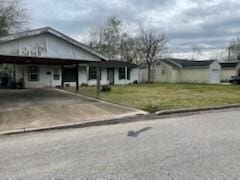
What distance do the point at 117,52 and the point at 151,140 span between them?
34732 millimetres

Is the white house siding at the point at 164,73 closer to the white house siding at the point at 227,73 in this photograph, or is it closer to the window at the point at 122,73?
the window at the point at 122,73

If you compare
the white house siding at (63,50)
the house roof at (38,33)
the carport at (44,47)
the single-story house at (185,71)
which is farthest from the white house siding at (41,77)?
the single-story house at (185,71)

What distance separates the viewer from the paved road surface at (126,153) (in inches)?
164

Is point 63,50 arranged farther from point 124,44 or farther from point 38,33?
point 124,44

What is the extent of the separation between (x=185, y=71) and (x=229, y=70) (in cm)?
907

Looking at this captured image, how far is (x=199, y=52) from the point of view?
63562 millimetres

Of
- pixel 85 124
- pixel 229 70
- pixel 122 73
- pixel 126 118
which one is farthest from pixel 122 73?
pixel 85 124

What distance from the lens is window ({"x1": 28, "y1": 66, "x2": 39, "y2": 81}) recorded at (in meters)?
24.1

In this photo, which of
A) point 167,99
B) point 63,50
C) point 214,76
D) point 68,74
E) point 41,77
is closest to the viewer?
point 63,50

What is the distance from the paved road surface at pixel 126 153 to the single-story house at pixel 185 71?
98.6 feet

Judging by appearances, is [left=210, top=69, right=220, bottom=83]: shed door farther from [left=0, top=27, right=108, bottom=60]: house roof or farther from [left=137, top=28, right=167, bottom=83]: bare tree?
[left=0, top=27, right=108, bottom=60]: house roof

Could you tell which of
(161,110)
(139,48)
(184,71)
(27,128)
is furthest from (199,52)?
(27,128)

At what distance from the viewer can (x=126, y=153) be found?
17.1 feet

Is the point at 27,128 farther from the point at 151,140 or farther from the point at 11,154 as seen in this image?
the point at 151,140
